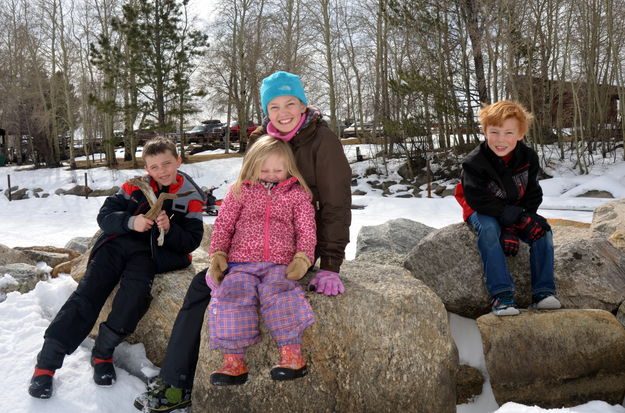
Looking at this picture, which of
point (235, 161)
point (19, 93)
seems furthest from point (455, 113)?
point (19, 93)

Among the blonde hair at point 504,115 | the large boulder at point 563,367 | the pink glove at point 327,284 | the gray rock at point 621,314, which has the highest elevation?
the blonde hair at point 504,115

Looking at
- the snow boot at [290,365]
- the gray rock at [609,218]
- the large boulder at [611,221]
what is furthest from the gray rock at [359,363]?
the gray rock at [609,218]

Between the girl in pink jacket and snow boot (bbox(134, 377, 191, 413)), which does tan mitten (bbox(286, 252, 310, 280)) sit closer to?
the girl in pink jacket

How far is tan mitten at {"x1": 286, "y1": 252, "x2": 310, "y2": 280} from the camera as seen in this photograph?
7.68ft

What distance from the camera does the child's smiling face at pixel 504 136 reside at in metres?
3.22

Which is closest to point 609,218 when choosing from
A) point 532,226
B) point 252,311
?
point 532,226

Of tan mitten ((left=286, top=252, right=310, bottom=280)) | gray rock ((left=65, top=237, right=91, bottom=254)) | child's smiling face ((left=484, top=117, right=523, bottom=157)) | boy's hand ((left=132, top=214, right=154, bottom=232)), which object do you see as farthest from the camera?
gray rock ((left=65, top=237, right=91, bottom=254))

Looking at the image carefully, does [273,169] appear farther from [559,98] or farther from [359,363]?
[559,98]

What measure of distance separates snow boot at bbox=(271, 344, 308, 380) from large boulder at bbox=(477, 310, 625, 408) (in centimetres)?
120

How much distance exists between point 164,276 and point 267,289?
1.18 metres

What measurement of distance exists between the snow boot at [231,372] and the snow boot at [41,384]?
98 centimetres

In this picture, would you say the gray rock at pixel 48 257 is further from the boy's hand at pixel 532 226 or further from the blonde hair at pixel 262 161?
the boy's hand at pixel 532 226

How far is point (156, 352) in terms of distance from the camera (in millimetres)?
3104

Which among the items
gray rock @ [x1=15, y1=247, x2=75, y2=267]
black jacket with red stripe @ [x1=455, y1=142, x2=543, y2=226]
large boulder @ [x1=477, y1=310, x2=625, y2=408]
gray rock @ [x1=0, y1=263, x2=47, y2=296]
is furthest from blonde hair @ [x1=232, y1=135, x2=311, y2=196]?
gray rock @ [x1=15, y1=247, x2=75, y2=267]
